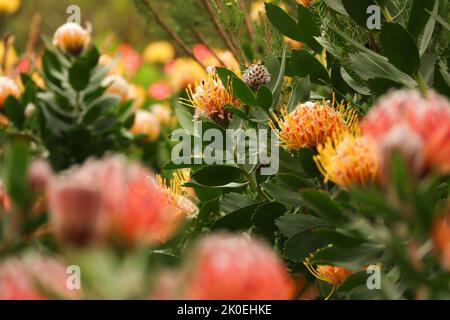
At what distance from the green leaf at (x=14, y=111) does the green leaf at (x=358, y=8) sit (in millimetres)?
815

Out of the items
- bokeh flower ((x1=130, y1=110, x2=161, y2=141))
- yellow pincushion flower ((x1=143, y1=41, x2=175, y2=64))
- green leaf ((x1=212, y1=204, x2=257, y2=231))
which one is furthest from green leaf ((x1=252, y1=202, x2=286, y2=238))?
yellow pincushion flower ((x1=143, y1=41, x2=175, y2=64))

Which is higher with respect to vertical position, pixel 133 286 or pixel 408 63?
pixel 408 63

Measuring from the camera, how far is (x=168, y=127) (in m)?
1.79

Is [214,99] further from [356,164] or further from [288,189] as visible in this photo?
[356,164]

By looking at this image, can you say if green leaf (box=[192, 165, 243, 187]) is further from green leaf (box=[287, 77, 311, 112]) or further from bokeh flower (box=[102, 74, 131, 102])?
bokeh flower (box=[102, 74, 131, 102])

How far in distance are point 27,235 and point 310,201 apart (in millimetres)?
208

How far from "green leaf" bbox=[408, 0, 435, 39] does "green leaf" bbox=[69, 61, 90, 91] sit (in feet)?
2.34

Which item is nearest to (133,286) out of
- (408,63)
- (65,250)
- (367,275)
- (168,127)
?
(65,250)

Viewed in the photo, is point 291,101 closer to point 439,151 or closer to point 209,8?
point 439,151

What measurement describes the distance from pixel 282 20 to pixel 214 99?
0.13 m

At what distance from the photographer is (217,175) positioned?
0.88 m

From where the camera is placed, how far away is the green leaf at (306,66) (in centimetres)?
89

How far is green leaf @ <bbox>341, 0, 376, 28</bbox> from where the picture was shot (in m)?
0.81

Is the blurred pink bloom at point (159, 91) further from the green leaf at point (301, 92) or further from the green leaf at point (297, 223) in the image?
the green leaf at point (297, 223)
